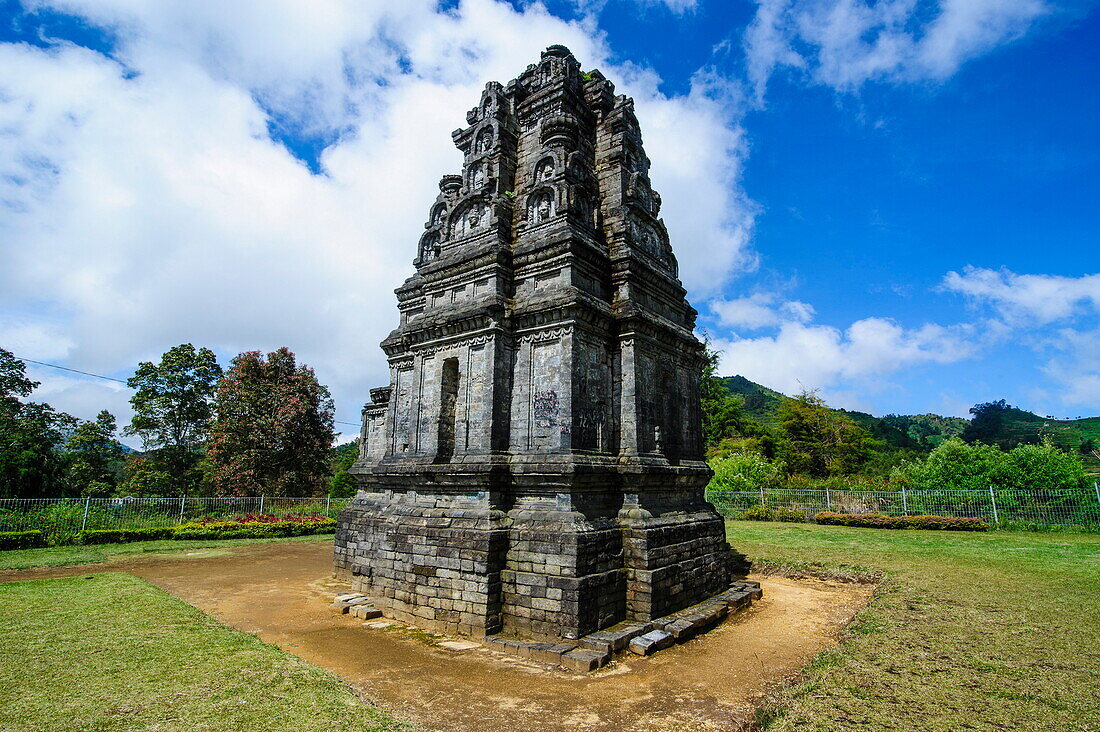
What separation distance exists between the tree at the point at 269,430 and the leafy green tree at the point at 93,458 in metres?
7.38

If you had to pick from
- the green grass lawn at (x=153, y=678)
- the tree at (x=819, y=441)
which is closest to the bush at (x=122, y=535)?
the green grass lawn at (x=153, y=678)

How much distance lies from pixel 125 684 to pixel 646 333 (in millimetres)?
8926

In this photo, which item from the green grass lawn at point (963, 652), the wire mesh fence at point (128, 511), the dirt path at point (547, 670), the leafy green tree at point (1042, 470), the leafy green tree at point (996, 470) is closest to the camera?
the green grass lawn at point (963, 652)

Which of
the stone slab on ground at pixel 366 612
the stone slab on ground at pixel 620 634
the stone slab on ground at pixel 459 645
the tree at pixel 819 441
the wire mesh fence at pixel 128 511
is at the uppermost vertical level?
the tree at pixel 819 441

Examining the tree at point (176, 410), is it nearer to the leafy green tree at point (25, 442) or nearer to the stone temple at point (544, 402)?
the leafy green tree at point (25, 442)

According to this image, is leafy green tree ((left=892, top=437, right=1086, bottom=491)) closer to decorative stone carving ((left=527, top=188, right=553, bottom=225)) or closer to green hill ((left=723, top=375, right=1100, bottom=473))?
decorative stone carving ((left=527, top=188, right=553, bottom=225))

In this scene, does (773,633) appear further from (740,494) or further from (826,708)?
(740,494)

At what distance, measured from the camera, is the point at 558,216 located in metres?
10.3

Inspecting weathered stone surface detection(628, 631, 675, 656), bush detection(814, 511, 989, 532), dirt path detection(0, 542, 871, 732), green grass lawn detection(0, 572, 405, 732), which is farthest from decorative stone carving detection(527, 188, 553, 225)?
bush detection(814, 511, 989, 532)

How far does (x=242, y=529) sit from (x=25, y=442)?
57.3ft

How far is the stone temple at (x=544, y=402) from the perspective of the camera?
8469mm

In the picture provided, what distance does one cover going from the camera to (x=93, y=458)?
32.2 meters

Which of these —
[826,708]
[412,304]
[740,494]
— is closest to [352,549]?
[412,304]

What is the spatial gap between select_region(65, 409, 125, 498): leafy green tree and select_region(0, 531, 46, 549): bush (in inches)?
643
